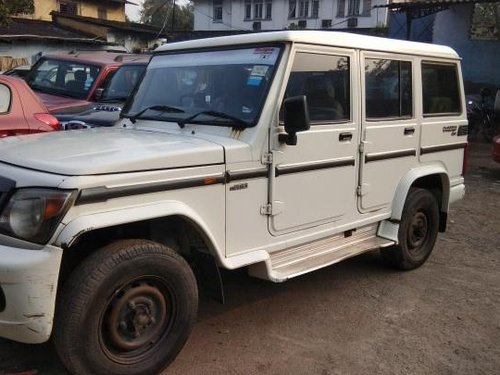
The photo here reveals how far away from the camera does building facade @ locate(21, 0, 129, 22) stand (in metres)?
33.6

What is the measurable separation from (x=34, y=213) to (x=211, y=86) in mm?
1645

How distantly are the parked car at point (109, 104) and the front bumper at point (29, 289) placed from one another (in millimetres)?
4253

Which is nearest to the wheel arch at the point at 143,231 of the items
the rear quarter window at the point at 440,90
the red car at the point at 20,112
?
the rear quarter window at the point at 440,90

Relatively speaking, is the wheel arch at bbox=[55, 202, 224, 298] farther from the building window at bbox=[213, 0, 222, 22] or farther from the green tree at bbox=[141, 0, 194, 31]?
the green tree at bbox=[141, 0, 194, 31]

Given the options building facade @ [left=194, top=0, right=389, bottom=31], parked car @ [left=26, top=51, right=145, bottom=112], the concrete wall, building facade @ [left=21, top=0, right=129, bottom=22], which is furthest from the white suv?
building facade @ [left=194, top=0, right=389, bottom=31]

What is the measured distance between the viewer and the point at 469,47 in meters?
17.3

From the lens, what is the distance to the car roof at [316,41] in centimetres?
390

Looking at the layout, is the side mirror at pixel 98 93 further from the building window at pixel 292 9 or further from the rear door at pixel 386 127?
the building window at pixel 292 9

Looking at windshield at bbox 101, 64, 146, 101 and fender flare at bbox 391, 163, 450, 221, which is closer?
fender flare at bbox 391, 163, 450, 221

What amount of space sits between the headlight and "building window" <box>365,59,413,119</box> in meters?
2.59

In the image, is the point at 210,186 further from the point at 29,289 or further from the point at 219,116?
the point at 29,289

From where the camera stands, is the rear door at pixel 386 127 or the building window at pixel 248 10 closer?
the rear door at pixel 386 127

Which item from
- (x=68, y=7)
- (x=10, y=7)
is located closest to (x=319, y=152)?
(x=10, y=7)

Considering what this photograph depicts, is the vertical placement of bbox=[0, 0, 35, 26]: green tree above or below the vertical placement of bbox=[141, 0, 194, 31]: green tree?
below
